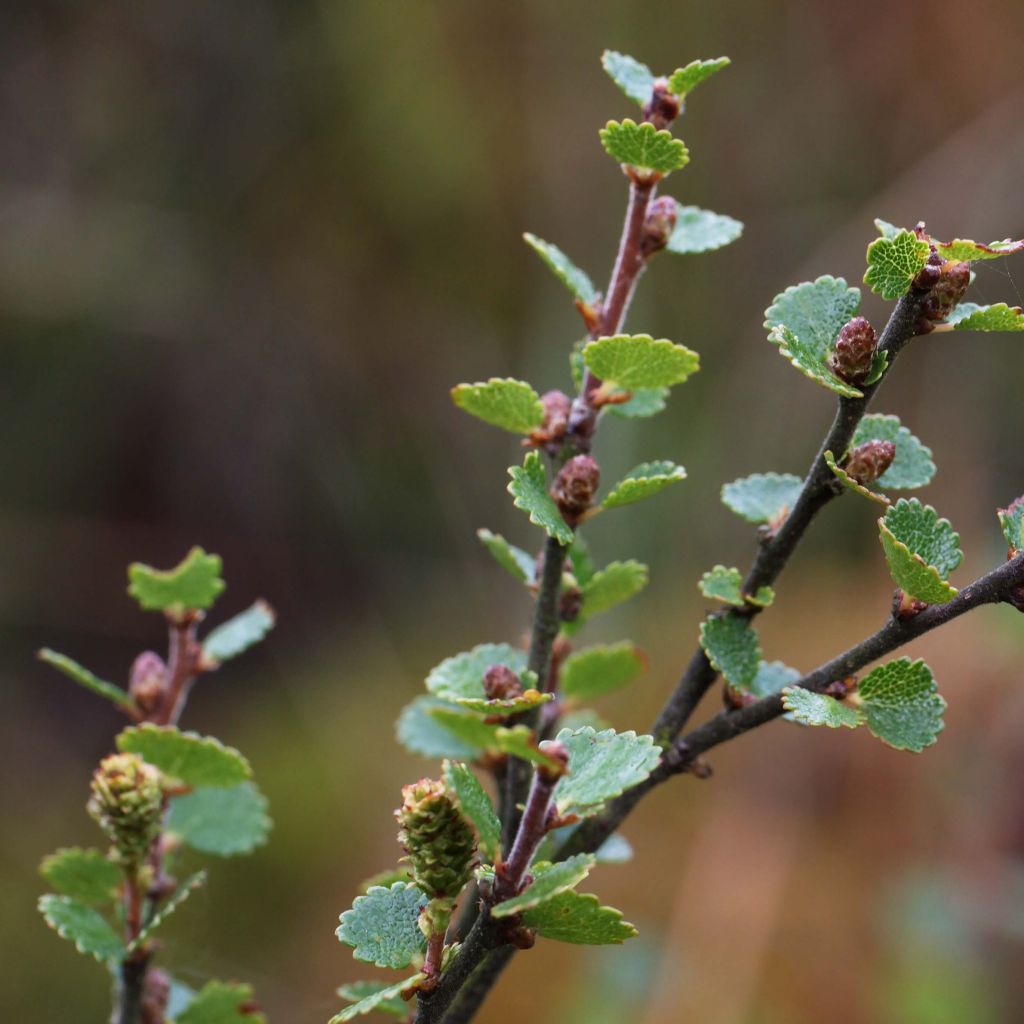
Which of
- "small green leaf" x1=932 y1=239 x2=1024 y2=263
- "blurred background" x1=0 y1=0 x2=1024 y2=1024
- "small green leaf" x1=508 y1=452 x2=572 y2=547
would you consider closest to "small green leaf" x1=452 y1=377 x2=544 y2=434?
"small green leaf" x1=508 y1=452 x2=572 y2=547

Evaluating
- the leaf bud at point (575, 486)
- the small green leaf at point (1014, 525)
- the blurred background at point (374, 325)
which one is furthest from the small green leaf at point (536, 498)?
the blurred background at point (374, 325)

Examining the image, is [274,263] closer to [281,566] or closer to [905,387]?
[281,566]

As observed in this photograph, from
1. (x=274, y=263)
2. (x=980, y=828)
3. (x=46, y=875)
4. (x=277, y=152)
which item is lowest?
(x=46, y=875)

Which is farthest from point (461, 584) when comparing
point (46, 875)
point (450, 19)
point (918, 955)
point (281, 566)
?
point (46, 875)

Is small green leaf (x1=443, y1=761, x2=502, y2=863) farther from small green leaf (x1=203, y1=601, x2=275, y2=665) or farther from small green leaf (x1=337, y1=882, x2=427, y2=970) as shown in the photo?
small green leaf (x1=203, y1=601, x2=275, y2=665)

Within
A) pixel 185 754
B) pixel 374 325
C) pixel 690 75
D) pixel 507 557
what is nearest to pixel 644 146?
pixel 690 75

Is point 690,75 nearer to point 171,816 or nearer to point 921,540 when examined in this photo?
point 921,540
